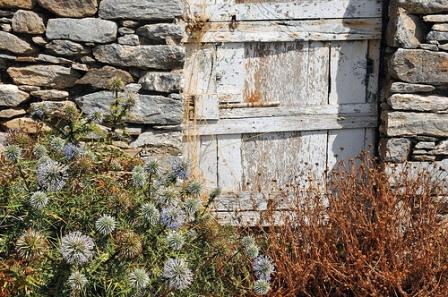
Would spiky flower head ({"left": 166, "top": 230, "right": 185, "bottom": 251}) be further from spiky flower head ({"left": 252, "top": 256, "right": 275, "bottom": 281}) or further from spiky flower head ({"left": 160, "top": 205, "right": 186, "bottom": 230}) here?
spiky flower head ({"left": 252, "top": 256, "right": 275, "bottom": 281})

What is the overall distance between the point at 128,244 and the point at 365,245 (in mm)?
1664

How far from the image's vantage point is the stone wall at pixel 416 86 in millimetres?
4297

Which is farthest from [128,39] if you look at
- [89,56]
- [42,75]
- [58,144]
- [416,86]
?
[416,86]

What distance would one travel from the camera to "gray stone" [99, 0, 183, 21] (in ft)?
13.2

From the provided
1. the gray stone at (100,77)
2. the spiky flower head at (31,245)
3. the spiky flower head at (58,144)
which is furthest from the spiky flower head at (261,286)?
the gray stone at (100,77)

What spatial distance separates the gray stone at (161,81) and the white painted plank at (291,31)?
343 millimetres

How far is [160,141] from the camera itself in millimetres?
4238

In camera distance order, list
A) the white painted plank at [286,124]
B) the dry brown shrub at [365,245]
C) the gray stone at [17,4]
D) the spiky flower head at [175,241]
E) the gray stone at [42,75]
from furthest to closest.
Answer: the white painted plank at [286,124]
the gray stone at [42,75]
the gray stone at [17,4]
the dry brown shrub at [365,245]
the spiky flower head at [175,241]

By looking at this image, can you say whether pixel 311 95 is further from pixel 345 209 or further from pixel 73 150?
pixel 73 150

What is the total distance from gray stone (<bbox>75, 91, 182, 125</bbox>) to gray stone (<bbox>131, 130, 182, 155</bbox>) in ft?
0.24

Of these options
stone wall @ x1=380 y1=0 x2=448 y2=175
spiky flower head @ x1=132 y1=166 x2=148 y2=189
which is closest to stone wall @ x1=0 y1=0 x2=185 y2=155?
spiky flower head @ x1=132 y1=166 x2=148 y2=189

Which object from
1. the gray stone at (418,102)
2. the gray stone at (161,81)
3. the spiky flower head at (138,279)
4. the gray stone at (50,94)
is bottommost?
the spiky flower head at (138,279)

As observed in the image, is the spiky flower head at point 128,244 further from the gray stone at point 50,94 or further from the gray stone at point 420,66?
the gray stone at point 420,66

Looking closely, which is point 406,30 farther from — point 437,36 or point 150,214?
point 150,214
